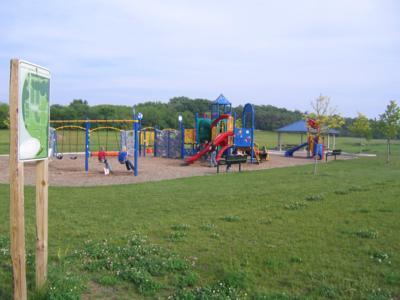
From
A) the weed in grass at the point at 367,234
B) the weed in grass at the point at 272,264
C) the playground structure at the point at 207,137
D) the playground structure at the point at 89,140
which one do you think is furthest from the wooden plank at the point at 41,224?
the playground structure at the point at 207,137

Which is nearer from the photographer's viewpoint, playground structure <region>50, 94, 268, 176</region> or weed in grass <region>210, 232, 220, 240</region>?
weed in grass <region>210, 232, 220, 240</region>

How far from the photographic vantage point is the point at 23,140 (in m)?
4.02

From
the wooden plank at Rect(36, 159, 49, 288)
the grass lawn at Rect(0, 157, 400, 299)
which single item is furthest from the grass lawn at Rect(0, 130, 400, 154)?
the wooden plank at Rect(36, 159, 49, 288)

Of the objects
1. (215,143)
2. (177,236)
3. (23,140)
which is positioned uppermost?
(23,140)

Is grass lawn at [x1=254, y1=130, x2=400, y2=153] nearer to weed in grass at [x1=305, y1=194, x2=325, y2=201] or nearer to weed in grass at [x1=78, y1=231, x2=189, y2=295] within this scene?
weed in grass at [x1=305, y1=194, x2=325, y2=201]

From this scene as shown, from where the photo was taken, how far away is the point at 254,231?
22.3 ft

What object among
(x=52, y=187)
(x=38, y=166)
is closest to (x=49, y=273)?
(x=38, y=166)

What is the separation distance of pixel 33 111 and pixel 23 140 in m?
0.33

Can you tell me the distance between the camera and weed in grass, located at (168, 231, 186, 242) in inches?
246

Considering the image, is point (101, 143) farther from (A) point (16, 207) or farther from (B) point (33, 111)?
(A) point (16, 207)

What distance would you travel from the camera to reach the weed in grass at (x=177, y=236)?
6.26 metres

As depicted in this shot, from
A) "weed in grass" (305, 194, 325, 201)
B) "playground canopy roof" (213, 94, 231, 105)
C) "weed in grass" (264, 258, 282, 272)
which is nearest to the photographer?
"weed in grass" (264, 258, 282, 272)

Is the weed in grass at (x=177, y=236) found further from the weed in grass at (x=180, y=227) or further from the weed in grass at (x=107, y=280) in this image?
the weed in grass at (x=107, y=280)

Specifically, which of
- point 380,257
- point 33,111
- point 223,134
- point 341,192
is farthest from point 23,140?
point 223,134
